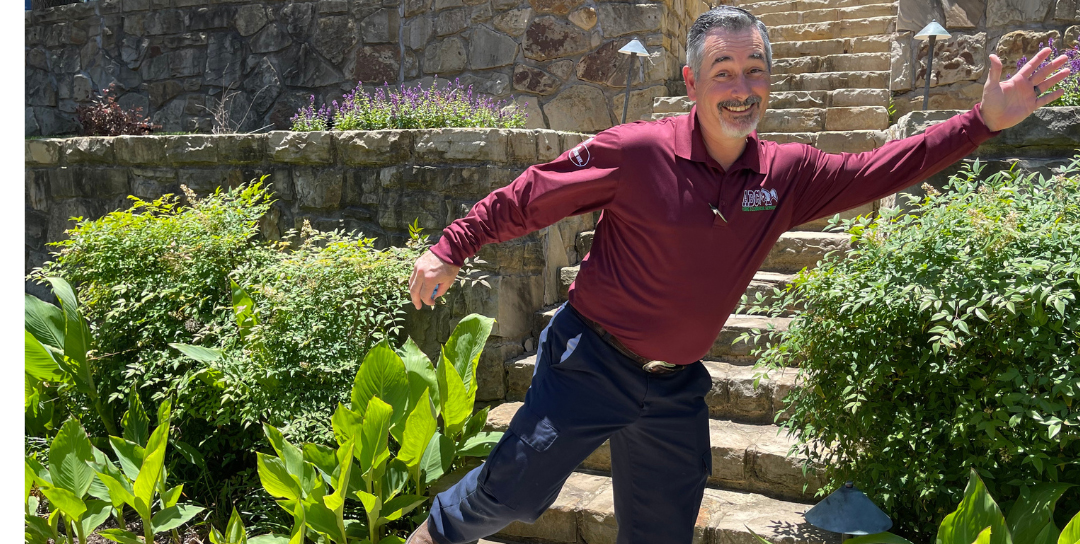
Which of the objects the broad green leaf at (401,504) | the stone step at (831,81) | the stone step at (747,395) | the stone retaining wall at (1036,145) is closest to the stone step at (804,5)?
the stone step at (831,81)

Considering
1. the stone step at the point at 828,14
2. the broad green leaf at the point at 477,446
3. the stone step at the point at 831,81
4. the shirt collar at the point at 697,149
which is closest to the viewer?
the shirt collar at the point at 697,149

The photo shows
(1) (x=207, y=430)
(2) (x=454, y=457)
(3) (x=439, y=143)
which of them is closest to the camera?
(2) (x=454, y=457)

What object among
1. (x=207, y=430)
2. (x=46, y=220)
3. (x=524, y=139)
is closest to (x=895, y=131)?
(x=524, y=139)

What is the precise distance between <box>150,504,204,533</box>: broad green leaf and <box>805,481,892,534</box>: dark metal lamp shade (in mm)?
2096

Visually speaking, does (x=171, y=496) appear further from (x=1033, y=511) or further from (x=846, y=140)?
(x=846, y=140)

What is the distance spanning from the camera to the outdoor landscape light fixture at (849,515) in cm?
218

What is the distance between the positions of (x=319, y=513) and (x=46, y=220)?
3.77 metres

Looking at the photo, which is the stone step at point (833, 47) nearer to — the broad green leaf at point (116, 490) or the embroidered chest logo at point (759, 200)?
the embroidered chest logo at point (759, 200)

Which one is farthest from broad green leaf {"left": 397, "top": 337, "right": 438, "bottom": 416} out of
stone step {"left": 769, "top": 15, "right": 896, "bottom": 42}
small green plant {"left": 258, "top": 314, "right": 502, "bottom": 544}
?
stone step {"left": 769, "top": 15, "right": 896, "bottom": 42}

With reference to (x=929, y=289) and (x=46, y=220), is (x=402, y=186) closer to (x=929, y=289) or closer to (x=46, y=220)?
(x=929, y=289)

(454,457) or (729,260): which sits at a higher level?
(729,260)

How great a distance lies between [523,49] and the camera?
6.25 meters

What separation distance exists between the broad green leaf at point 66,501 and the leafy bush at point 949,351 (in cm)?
244

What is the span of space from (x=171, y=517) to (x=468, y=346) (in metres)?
1.23
